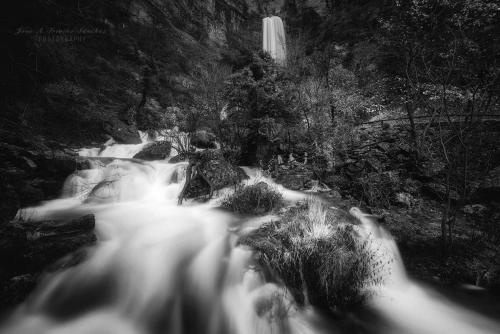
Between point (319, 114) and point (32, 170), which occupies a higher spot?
point (319, 114)

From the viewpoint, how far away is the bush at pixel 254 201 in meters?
6.96

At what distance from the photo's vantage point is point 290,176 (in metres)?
10.0

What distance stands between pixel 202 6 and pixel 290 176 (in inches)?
1194

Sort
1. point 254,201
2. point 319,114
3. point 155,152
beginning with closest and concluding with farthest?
point 254,201
point 319,114
point 155,152

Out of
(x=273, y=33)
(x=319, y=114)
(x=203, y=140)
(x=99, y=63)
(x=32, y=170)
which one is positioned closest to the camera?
(x=32, y=170)

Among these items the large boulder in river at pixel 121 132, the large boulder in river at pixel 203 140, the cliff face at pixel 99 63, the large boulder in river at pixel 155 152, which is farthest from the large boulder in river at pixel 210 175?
the large boulder in river at pixel 121 132

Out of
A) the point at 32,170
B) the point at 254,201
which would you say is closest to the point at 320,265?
the point at 254,201

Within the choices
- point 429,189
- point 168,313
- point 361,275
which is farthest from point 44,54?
point 429,189

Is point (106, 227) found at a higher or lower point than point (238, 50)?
lower

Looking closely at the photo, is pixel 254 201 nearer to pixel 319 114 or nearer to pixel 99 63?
pixel 319 114

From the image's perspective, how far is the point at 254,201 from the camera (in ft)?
23.3

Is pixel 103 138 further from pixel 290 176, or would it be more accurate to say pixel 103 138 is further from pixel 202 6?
pixel 202 6

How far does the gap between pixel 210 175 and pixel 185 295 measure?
17.4 feet

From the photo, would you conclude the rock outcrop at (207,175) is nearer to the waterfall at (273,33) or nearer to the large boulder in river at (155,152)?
the large boulder in river at (155,152)
